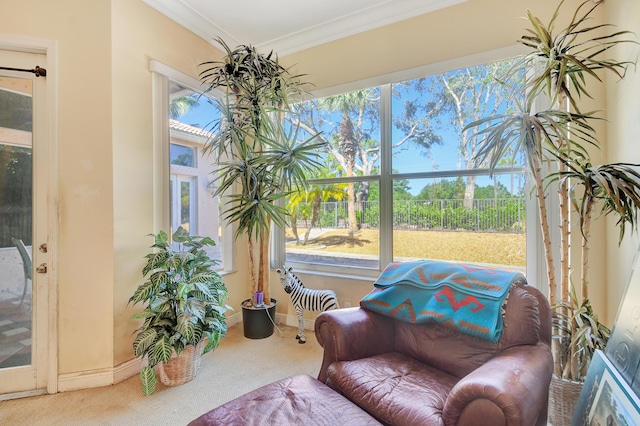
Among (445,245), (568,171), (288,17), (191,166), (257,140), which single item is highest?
(288,17)

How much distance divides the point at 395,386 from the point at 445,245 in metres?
1.52

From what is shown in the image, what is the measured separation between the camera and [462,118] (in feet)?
8.26

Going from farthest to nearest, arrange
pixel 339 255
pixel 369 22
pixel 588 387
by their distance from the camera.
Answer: pixel 339 255 → pixel 369 22 → pixel 588 387

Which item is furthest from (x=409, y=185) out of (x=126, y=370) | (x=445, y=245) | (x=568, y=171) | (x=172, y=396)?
(x=126, y=370)

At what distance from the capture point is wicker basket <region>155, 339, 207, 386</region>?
2098 millimetres

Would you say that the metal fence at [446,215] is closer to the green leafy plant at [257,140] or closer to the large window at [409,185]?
the large window at [409,185]

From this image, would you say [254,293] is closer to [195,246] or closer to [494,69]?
[195,246]

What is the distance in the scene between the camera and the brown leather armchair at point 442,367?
42.5 inches

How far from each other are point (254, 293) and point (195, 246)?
84 centimetres

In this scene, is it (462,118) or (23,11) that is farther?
(462,118)

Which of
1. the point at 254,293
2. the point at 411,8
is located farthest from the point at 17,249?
the point at 411,8

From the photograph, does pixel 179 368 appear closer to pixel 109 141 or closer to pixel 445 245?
pixel 109 141

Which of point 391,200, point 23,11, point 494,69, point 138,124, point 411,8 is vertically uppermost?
point 411,8

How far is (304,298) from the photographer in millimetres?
2779
